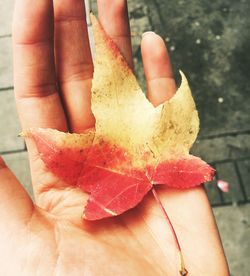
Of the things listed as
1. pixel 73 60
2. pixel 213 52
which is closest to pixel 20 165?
pixel 73 60


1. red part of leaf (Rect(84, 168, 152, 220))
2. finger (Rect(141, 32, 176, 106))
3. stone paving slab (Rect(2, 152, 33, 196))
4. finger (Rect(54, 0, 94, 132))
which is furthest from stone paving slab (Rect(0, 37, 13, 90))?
red part of leaf (Rect(84, 168, 152, 220))

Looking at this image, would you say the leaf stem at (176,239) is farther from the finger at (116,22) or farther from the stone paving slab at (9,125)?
the stone paving slab at (9,125)

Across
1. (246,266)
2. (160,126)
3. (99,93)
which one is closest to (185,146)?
(160,126)

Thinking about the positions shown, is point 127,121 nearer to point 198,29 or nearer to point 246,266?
point 246,266

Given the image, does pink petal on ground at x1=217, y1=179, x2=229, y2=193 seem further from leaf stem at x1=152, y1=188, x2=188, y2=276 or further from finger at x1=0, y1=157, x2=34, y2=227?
finger at x1=0, y1=157, x2=34, y2=227

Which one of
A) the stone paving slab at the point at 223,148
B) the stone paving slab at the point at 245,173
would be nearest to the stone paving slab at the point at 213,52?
the stone paving slab at the point at 223,148

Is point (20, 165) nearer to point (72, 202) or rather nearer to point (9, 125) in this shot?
point (9, 125)
